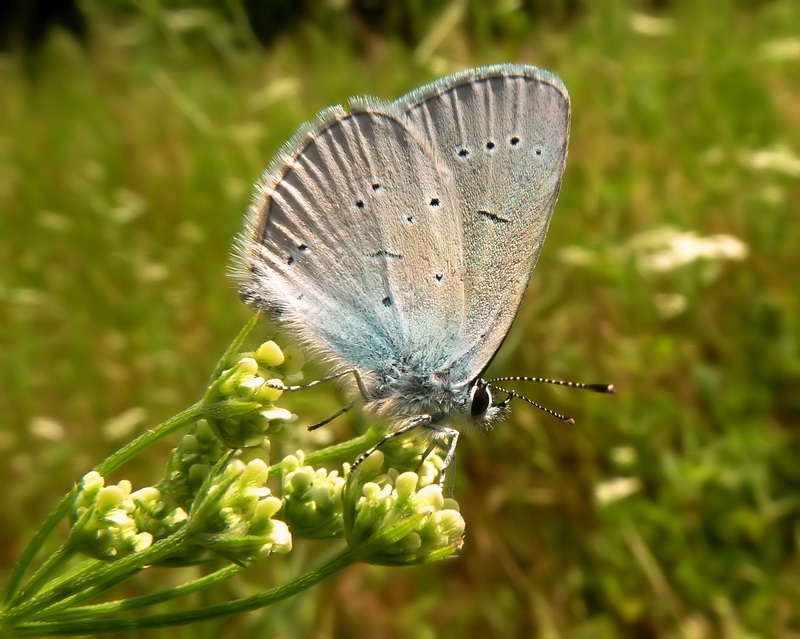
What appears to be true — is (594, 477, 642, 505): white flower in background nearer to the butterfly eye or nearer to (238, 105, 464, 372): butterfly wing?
the butterfly eye

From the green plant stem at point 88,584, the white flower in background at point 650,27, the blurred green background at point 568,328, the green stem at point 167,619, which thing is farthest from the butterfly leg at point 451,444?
the white flower in background at point 650,27

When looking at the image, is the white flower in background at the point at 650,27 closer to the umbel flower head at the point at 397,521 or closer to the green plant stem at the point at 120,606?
the umbel flower head at the point at 397,521

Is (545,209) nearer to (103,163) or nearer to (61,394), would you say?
(61,394)

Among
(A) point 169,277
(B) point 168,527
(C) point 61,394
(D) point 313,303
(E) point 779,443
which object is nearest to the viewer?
(B) point 168,527

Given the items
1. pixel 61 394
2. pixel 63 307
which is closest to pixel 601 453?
pixel 61 394

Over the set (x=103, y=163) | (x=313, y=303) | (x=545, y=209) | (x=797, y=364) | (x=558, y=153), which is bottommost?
(x=797, y=364)

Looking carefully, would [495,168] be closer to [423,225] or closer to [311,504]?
[423,225]

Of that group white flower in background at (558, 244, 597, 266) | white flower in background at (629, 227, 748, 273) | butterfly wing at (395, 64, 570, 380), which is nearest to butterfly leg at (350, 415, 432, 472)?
butterfly wing at (395, 64, 570, 380)

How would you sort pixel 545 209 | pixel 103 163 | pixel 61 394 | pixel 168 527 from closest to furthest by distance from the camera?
1. pixel 168 527
2. pixel 545 209
3. pixel 61 394
4. pixel 103 163
